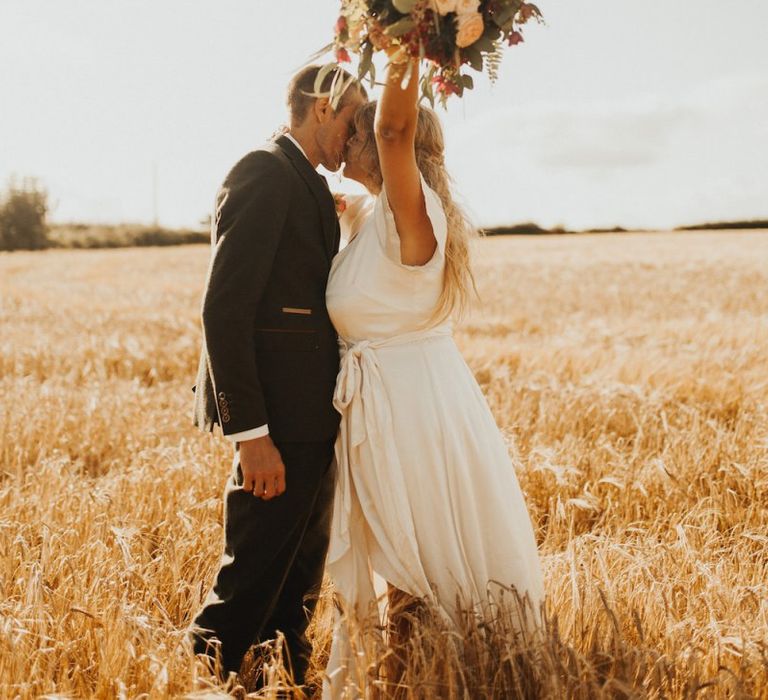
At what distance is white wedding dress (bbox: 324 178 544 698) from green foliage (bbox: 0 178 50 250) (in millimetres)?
65121

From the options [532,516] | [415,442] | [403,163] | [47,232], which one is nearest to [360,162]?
[403,163]

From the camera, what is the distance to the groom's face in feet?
8.97

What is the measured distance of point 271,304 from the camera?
256 centimetres

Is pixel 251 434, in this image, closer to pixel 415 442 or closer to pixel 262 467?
pixel 262 467

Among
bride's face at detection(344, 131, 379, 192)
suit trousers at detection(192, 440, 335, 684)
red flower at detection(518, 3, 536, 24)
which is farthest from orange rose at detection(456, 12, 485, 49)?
suit trousers at detection(192, 440, 335, 684)

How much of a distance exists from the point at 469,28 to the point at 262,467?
1428 millimetres

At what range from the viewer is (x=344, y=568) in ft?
8.62

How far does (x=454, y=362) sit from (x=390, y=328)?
0.88 feet

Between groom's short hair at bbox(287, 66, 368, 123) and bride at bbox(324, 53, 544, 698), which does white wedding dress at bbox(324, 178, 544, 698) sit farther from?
groom's short hair at bbox(287, 66, 368, 123)

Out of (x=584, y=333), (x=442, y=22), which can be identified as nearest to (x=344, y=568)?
(x=442, y=22)

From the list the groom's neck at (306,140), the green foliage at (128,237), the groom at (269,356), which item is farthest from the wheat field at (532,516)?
the green foliage at (128,237)

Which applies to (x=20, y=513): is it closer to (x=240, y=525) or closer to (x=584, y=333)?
(x=240, y=525)

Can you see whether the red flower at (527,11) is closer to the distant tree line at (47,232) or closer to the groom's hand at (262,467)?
the groom's hand at (262,467)

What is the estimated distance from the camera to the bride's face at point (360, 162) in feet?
8.78
